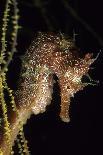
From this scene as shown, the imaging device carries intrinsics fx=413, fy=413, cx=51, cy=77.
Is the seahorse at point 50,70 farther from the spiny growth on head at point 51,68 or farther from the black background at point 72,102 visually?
the black background at point 72,102

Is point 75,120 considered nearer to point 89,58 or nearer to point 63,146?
point 63,146

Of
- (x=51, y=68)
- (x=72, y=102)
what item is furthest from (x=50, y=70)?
(x=72, y=102)

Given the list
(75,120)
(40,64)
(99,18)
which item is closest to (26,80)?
(40,64)

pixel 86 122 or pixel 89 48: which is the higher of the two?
pixel 89 48

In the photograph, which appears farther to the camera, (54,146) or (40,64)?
(54,146)

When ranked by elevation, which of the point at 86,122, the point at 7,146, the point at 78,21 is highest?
the point at 78,21

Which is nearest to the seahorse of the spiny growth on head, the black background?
the spiny growth on head
